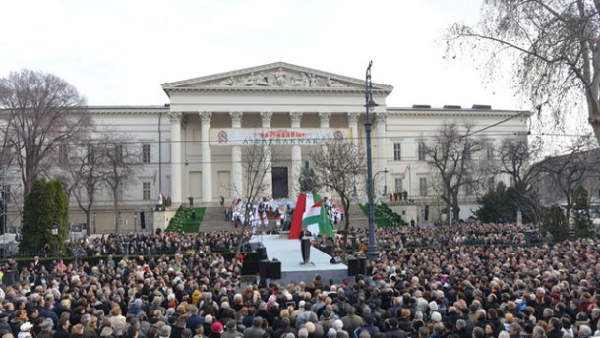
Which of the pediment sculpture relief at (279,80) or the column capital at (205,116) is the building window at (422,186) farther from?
the column capital at (205,116)

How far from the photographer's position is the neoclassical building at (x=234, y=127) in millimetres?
57031

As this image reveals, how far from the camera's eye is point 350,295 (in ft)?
40.0

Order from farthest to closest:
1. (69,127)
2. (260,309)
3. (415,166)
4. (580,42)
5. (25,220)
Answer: (415,166) < (69,127) < (25,220) < (580,42) < (260,309)

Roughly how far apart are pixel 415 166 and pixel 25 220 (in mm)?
48568

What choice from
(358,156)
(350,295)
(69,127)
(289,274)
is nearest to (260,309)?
(350,295)

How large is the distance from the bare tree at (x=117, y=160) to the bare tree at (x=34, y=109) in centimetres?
1174

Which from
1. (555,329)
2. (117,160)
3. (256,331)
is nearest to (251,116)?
(117,160)

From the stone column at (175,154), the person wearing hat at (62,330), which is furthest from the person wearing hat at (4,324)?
the stone column at (175,154)

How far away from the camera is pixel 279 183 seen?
206ft

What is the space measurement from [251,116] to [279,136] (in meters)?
9.84

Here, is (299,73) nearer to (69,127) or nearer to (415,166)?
(415,166)

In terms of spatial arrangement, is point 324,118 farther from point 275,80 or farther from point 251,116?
point 251,116

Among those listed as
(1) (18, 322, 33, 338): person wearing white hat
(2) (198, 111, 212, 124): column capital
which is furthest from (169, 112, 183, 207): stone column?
(1) (18, 322, 33, 338): person wearing white hat

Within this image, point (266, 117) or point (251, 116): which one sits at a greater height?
point (251, 116)
